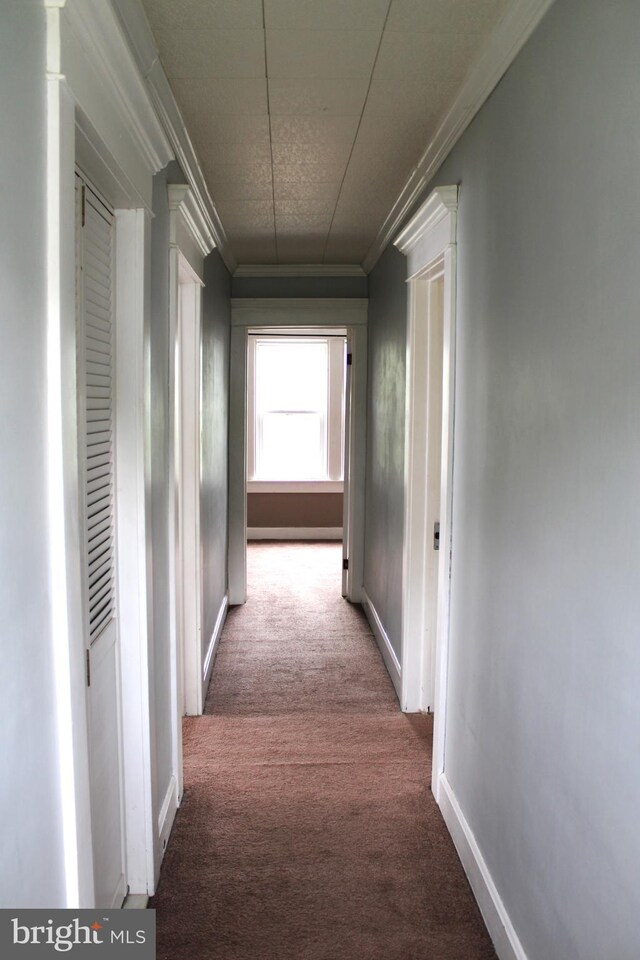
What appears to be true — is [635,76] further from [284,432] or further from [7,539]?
[284,432]

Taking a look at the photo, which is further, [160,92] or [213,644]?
[213,644]

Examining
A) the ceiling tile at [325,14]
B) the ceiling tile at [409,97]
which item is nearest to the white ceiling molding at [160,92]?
the ceiling tile at [325,14]

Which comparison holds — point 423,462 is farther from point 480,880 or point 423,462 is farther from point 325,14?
point 325,14

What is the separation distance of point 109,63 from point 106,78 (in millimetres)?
30

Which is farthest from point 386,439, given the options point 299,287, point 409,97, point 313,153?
→ point 409,97

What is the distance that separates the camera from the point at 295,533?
880 centimetres

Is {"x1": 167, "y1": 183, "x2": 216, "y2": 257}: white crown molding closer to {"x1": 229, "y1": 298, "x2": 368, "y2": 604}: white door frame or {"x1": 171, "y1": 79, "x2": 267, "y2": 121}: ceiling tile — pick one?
{"x1": 171, "y1": 79, "x2": 267, "y2": 121}: ceiling tile

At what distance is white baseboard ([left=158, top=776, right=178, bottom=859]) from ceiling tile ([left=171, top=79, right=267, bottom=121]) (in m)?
2.33

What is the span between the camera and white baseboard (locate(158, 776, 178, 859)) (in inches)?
99.3

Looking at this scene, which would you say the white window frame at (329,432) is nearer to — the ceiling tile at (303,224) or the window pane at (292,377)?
the window pane at (292,377)

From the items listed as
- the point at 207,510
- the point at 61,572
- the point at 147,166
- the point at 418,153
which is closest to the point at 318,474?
the point at 207,510

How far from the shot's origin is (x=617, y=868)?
1336mm

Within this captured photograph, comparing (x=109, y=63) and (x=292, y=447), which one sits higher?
(x=109, y=63)

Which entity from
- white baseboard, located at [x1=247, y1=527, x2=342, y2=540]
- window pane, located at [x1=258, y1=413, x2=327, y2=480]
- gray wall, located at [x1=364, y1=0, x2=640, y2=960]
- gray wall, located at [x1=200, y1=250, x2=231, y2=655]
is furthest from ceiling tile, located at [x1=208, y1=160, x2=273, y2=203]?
white baseboard, located at [x1=247, y1=527, x2=342, y2=540]
